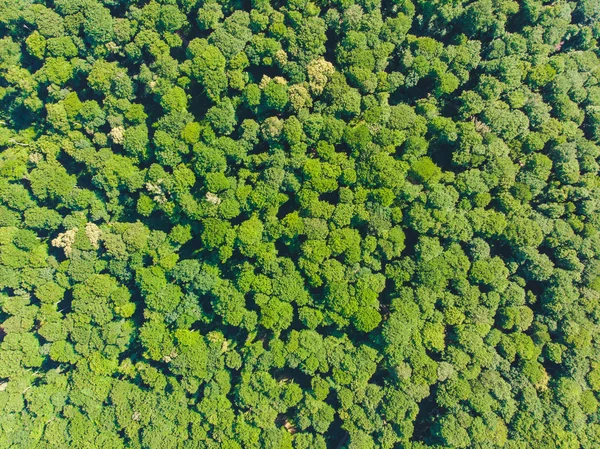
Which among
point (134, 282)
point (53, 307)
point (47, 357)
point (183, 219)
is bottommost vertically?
point (47, 357)

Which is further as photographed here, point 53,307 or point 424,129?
point 53,307

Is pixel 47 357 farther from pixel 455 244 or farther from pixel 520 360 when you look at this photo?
pixel 520 360

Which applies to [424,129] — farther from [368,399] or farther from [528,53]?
[368,399]

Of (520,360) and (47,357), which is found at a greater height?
(520,360)

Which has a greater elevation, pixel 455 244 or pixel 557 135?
pixel 557 135

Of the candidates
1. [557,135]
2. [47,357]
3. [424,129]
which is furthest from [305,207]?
[47,357]

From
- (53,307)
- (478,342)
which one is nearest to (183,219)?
(53,307)
